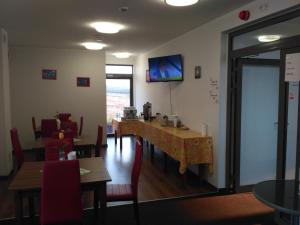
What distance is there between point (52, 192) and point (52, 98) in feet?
16.7

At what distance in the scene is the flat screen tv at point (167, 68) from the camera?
5.30 metres

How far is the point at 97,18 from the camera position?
3.97m

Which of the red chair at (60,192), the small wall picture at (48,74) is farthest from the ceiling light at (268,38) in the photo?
the small wall picture at (48,74)

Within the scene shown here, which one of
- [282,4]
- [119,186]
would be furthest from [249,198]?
[282,4]

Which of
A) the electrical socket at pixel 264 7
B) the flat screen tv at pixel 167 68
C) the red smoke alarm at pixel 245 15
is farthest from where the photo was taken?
the flat screen tv at pixel 167 68

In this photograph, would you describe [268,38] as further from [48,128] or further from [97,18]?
[48,128]

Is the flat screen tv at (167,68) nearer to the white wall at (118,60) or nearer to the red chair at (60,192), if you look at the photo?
the white wall at (118,60)

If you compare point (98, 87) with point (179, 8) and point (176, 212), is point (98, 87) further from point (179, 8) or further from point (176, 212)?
A: point (176, 212)

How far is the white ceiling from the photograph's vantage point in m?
3.36

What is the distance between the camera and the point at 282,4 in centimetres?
278

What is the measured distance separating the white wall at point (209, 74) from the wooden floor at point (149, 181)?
18.8 inches

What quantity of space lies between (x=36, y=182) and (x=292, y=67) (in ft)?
9.06

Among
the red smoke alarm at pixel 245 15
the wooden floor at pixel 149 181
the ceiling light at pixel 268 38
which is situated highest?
the red smoke alarm at pixel 245 15

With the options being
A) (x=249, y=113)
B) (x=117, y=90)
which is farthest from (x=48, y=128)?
(x=117, y=90)
